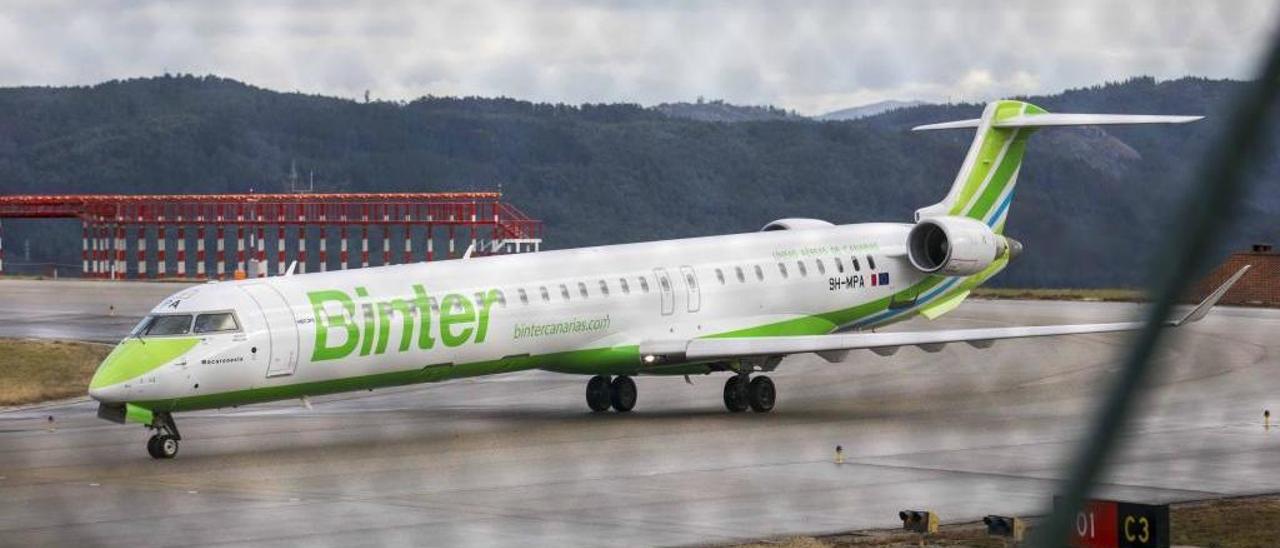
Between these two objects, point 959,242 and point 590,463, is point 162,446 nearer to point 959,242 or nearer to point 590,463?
point 590,463

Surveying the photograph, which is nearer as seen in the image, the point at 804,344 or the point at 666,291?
the point at 804,344

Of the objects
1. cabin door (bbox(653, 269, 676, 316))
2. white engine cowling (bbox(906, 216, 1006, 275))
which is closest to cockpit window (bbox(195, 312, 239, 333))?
cabin door (bbox(653, 269, 676, 316))

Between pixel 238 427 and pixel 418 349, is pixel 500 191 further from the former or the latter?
pixel 238 427

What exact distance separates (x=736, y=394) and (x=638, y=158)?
1315 centimetres

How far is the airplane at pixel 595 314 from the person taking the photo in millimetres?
22469

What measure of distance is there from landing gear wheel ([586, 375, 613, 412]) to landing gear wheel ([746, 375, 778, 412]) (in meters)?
2.33

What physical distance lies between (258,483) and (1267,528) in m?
10.9

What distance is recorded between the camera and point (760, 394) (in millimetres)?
28031

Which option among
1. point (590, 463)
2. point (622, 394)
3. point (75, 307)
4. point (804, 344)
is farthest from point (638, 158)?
point (75, 307)

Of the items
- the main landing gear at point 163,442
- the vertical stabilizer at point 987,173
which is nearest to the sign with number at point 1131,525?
the main landing gear at point 163,442

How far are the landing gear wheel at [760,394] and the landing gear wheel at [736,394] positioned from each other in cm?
10

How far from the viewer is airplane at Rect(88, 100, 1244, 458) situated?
73.7 feet

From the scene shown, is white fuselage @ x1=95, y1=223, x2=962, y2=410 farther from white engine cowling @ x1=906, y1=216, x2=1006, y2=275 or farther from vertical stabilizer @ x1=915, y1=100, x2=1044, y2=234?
vertical stabilizer @ x1=915, y1=100, x2=1044, y2=234

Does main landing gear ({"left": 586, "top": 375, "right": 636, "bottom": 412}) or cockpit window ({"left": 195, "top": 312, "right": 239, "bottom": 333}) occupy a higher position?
cockpit window ({"left": 195, "top": 312, "right": 239, "bottom": 333})
